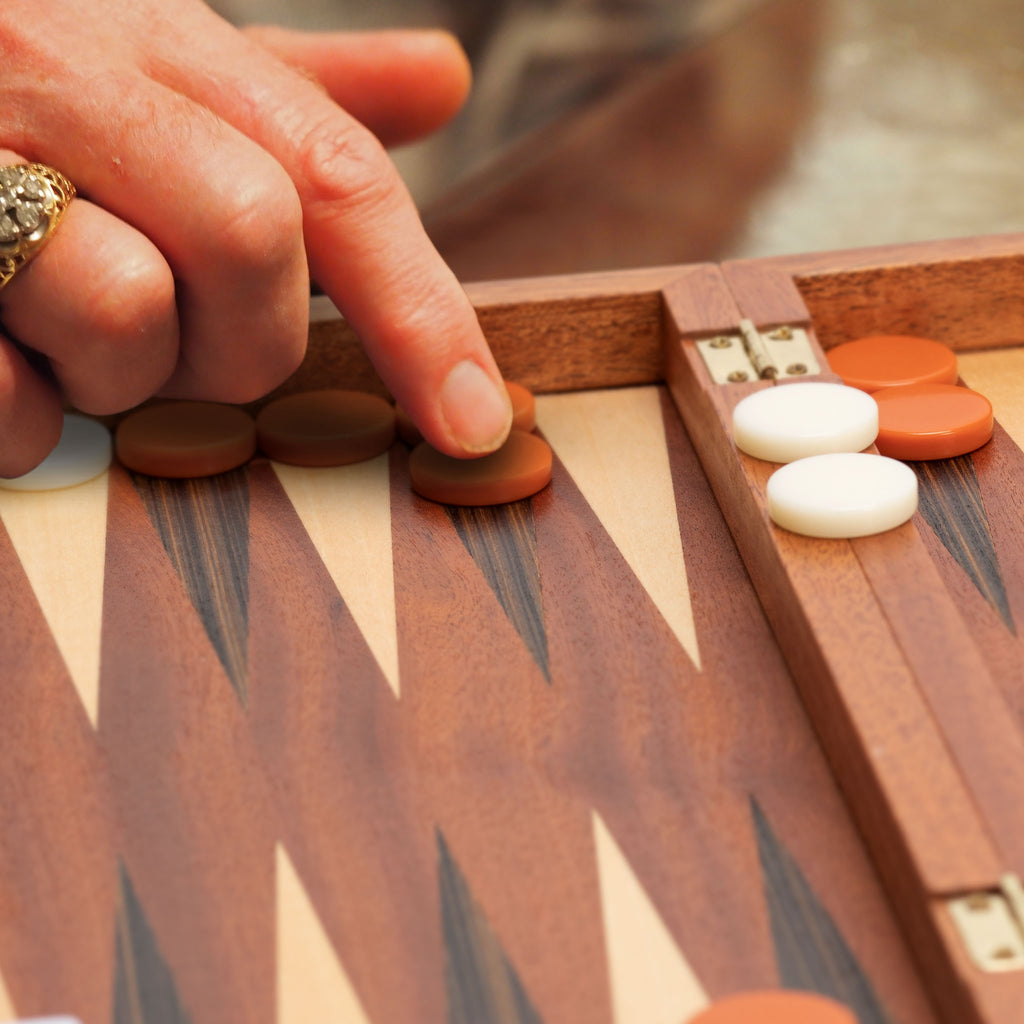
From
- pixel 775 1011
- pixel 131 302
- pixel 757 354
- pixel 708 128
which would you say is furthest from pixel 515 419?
pixel 708 128

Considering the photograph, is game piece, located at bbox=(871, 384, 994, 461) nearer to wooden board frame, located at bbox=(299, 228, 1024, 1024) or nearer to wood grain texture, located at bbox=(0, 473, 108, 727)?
wooden board frame, located at bbox=(299, 228, 1024, 1024)

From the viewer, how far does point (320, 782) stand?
621 mm

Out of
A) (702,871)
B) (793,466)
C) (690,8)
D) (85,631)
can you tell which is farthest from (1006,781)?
(690,8)

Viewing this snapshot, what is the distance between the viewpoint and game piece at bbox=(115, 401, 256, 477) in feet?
2.89

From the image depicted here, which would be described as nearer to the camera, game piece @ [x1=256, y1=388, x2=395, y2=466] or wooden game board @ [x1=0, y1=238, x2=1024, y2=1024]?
wooden game board @ [x1=0, y1=238, x2=1024, y2=1024]

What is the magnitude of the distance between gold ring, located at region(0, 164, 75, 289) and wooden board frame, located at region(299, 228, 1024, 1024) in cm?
23

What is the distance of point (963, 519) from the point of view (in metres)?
0.80

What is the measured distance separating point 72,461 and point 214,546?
16cm

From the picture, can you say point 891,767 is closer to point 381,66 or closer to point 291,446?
point 291,446

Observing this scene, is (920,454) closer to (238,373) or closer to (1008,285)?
(1008,285)

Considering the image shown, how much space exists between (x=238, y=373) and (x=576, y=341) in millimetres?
287

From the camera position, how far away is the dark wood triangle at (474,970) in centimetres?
50

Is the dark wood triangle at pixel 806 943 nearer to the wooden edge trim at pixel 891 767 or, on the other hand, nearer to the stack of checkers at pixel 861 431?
the wooden edge trim at pixel 891 767

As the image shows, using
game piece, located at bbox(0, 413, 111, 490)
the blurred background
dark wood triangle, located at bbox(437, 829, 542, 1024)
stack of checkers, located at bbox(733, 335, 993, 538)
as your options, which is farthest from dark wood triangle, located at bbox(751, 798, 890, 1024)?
the blurred background
